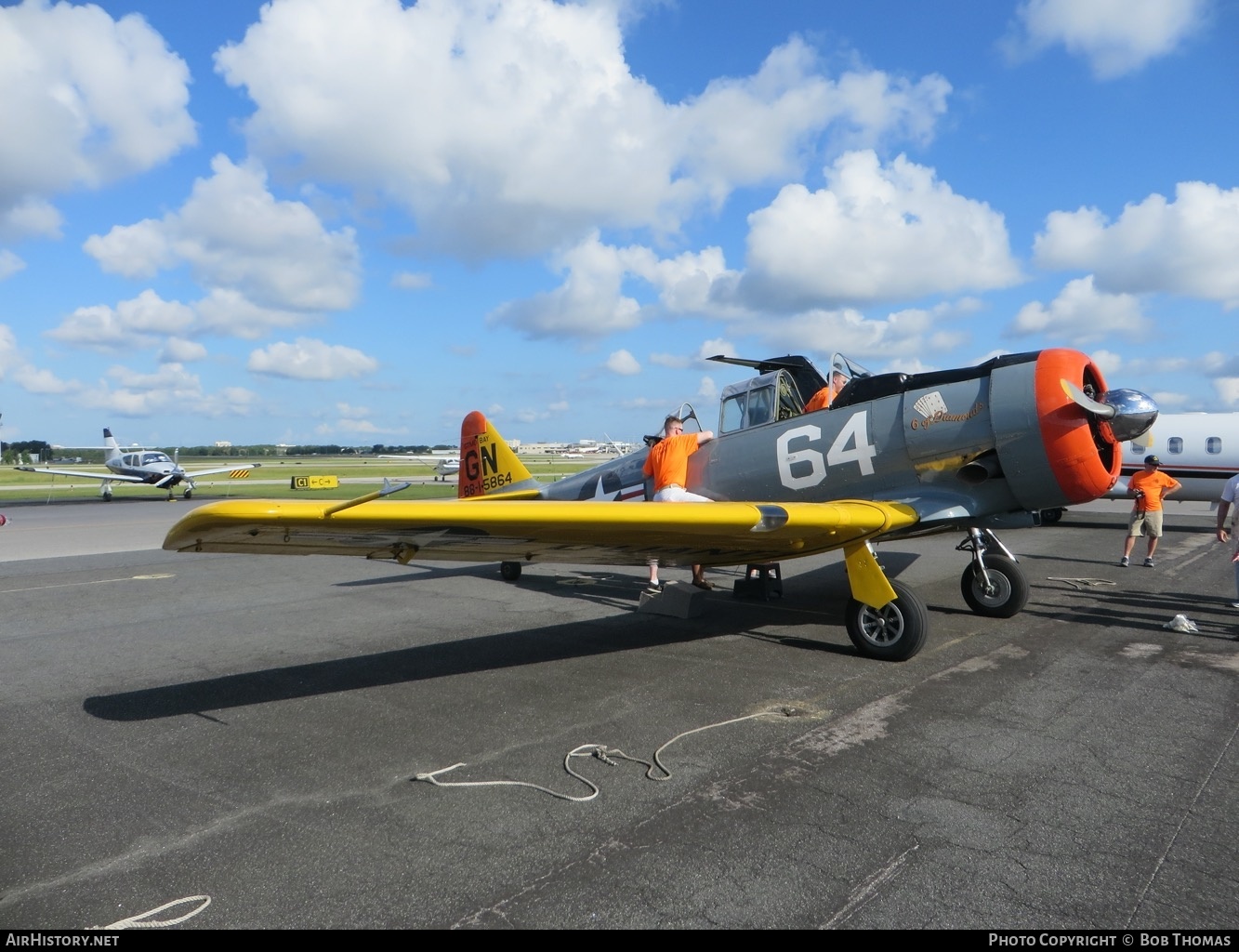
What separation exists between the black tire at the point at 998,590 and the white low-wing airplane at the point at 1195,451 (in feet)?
37.9

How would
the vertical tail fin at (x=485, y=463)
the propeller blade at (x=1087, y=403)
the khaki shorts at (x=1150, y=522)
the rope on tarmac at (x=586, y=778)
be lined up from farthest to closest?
the vertical tail fin at (x=485, y=463) < the khaki shorts at (x=1150, y=522) < the propeller blade at (x=1087, y=403) < the rope on tarmac at (x=586, y=778)

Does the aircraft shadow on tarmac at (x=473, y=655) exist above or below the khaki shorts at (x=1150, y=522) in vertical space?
below

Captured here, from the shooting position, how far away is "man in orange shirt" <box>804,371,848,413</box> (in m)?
7.04

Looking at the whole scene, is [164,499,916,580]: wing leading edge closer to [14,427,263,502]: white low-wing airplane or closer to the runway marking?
the runway marking

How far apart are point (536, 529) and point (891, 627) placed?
293 cm

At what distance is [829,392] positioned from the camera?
7055 millimetres

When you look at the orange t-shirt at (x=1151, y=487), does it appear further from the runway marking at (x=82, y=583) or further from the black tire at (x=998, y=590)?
the runway marking at (x=82, y=583)

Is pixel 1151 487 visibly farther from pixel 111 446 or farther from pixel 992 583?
pixel 111 446

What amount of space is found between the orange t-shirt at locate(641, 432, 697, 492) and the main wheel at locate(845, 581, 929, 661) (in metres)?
2.24

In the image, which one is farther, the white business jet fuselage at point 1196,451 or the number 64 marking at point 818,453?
the white business jet fuselage at point 1196,451

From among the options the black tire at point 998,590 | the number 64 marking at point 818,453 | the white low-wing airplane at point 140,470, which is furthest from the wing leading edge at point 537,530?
the white low-wing airplane at point 140,470

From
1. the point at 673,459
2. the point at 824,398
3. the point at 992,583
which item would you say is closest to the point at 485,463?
the point at 673,459

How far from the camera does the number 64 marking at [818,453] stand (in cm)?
639

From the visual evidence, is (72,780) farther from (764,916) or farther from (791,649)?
(791,649)
